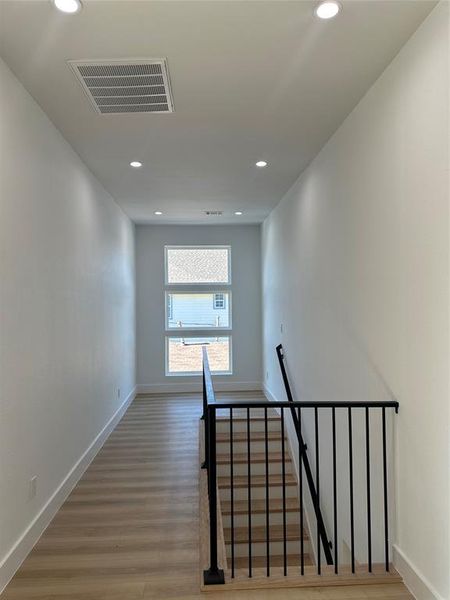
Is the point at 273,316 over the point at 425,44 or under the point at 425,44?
under

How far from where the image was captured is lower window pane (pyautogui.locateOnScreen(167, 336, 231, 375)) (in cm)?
771

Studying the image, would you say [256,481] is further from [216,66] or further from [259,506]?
[216,66]

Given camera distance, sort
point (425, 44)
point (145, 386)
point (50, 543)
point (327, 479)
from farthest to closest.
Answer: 1. point (145, 386)
2. point (327, 479)
3. point (50, 543)
4. point (425, 44)

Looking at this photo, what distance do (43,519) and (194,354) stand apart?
4.92 metres

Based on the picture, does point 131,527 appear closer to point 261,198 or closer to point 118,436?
point 118,436

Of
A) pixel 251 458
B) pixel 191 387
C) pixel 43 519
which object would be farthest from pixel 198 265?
pixel 43 519

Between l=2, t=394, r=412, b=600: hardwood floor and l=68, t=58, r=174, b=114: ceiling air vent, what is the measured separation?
2.94 meters

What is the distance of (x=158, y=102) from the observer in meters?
2.80

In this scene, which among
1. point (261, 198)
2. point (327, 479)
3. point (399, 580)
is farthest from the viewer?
point (261, 198)

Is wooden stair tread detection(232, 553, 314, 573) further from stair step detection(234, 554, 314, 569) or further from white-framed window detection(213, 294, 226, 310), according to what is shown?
white-framed window detection(213, 294, 226, 310)

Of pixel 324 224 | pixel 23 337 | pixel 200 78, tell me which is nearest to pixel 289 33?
pixel 200 78

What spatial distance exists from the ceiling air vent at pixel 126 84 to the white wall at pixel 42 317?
439 millimetres

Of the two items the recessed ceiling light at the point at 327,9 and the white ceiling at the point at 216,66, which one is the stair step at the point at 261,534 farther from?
the recessed ceiling light at the point at 327,9

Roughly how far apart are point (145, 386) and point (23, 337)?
17.0 feet
